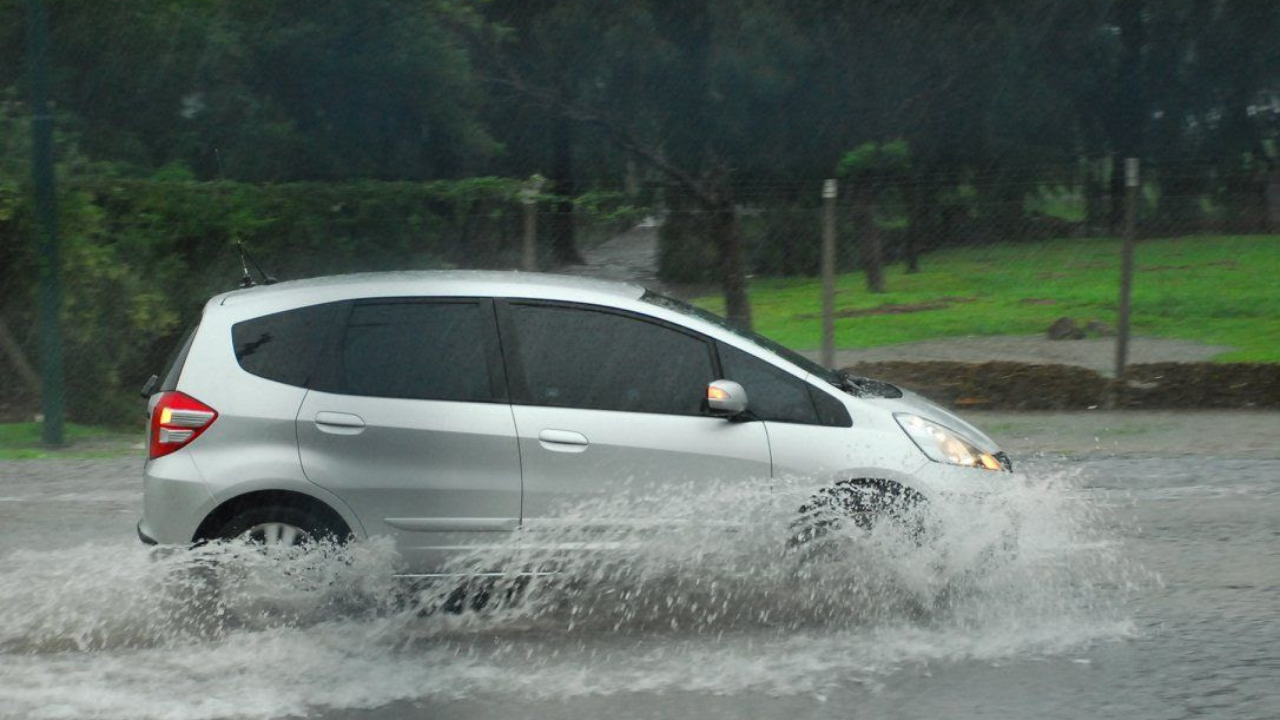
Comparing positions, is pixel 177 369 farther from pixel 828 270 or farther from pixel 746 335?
pixel 828 270

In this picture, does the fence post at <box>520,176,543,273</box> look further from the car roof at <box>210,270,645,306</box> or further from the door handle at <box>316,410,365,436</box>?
the door handle at <box>316,410,365,436</box>

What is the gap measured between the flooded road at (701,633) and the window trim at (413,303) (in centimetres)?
69

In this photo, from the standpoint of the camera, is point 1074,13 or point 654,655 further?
point 1074,13

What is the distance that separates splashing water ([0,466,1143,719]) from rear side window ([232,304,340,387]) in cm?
78

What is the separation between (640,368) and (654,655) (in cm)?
126

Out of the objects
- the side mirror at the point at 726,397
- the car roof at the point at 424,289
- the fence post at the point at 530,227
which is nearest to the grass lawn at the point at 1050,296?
the fence post at the point at 530,227

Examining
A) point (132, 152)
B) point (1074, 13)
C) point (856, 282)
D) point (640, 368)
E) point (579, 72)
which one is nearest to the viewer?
point (640, 368)

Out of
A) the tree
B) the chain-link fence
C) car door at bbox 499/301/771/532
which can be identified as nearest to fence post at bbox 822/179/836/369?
the chain-link fence

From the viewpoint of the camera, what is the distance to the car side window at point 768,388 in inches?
264

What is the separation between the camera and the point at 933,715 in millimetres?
5469

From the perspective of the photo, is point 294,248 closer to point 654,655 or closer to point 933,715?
point 654,655

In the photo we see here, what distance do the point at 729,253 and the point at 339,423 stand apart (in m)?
7.96

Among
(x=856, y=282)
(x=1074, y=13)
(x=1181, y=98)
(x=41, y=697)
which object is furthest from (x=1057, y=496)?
(x=1181, y=98)

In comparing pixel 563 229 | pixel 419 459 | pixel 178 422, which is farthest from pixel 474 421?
pixel 563 229
